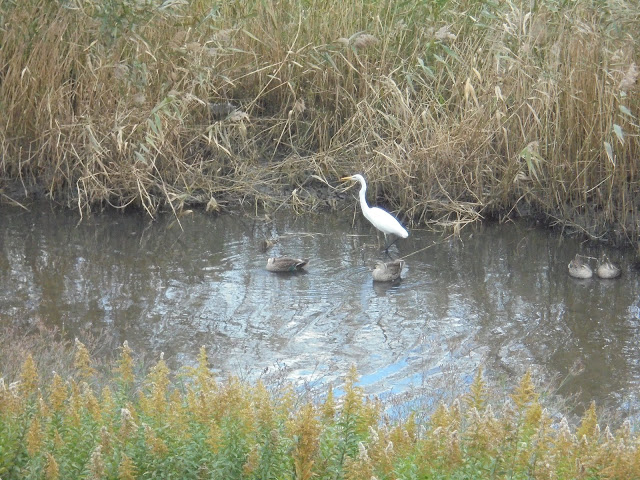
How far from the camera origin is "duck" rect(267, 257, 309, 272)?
7492mm

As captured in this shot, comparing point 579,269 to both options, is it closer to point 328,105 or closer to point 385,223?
point 385,223

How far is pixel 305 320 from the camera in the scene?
6.54 m

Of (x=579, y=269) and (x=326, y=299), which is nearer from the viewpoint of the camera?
(x=326, y=299)

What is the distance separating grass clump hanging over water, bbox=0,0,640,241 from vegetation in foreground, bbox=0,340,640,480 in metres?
4.78

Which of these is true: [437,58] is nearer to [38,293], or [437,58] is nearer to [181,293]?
[181,293]

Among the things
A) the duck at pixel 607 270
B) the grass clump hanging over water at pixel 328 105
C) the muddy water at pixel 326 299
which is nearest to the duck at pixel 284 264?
the muddy water at pixel 326 299

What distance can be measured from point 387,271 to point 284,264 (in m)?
0.85

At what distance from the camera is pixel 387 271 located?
7.33 m

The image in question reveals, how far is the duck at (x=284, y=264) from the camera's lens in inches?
295

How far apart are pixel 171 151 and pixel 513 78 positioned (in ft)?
10.9

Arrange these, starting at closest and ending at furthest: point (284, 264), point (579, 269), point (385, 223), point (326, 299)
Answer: point (326, 299), point (284, 264), point (579, 269), point (385, 223)

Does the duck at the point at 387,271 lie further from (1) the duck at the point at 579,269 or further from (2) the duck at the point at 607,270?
(2) the duck at the point at 607,270

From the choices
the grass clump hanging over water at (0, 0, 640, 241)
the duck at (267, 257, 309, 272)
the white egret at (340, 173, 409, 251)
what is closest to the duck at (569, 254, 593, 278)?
the grass clump hanging over water at (0, 0, 640, 241)

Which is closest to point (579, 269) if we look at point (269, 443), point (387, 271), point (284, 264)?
point (387, 271)
